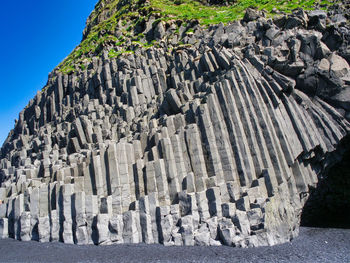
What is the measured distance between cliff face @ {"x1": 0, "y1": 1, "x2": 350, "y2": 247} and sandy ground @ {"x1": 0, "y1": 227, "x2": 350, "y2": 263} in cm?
44

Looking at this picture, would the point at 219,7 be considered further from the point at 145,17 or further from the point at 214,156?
the point at 214,156

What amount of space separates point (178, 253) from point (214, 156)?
4910mm

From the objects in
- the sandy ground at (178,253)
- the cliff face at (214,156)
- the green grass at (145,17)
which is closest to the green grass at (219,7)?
the green grass at (145,17)

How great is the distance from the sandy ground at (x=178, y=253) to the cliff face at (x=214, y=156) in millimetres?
443

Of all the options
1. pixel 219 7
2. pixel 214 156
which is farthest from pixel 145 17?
pixel 214 156

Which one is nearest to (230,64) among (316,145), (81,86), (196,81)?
(196,81)

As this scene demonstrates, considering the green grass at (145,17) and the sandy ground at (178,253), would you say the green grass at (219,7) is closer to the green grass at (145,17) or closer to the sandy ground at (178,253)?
the green grass at (145,17)

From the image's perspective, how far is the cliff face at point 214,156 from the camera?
1173 cm

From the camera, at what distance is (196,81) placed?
18.8 metres

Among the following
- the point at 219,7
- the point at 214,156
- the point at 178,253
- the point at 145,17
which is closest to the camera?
the point at 178,253

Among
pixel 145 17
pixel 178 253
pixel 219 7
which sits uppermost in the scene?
pixel 219 7

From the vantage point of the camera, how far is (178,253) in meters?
10.3

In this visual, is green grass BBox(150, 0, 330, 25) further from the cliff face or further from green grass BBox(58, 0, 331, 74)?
the cliff face

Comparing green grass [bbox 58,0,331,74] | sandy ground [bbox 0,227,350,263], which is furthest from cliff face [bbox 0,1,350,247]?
green grass [bbox 58,0,331,74]
